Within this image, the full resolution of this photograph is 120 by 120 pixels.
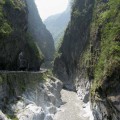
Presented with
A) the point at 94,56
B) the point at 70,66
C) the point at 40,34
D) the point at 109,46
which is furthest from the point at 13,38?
the point at 40,34

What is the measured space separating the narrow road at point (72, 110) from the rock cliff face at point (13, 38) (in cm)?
1832

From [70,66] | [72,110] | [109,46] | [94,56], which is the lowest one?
[72,110]

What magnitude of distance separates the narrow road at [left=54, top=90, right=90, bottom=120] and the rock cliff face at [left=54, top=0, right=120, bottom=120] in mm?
3896

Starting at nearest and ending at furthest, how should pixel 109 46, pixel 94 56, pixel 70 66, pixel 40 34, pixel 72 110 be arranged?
pixel 109 46
pixel 72 110
pixel 94 56
pixel 70 66
pixel 40 34

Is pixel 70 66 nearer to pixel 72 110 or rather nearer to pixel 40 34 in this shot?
pixel 72 110

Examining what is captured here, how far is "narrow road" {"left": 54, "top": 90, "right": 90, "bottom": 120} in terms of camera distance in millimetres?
75438

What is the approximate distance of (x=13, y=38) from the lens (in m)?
87.1

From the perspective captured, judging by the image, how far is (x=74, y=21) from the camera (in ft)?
414

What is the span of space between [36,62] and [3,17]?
29.8 metres

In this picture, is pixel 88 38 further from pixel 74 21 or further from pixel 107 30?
pixel 107 30

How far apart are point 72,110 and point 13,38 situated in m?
27.1

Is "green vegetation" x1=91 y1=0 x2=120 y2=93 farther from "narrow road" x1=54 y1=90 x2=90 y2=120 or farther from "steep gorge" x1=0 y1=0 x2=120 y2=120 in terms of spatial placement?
"narrow road" x1=54 y1=90 x2=90 y2=120

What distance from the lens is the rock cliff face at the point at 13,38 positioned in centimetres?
8125

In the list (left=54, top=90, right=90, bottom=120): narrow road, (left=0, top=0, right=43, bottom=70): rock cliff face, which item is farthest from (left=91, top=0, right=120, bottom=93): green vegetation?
(left=0, top=0, right=43, bottom=70): rock cliff face
